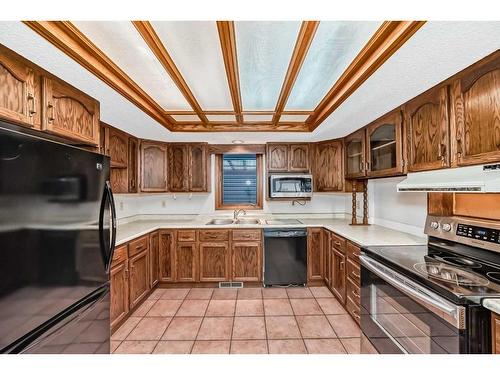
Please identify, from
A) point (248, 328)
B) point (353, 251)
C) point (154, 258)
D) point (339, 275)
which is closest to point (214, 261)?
point (154, 258)

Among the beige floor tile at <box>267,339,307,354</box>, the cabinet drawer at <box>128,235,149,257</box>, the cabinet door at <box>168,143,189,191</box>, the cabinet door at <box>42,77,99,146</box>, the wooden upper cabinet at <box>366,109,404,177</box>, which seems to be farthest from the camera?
the cabinet door at <box>168,143,189,191</box>

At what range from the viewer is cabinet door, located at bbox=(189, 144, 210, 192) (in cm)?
374

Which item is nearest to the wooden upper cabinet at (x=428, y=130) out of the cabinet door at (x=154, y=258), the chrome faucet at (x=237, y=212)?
the chrome faucet at (x=237, y=212)

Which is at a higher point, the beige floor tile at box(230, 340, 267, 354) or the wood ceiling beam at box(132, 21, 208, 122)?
the wood ceiling beam at box(132, 21, 208, 122)

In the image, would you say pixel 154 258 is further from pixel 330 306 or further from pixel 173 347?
pixel 330 306

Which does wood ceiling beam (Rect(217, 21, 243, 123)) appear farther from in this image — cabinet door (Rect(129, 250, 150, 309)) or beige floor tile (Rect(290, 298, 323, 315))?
beige floor tile (Rect(290, 298, 323, 315))

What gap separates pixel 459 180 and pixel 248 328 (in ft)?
6.94

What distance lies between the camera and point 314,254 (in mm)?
3373

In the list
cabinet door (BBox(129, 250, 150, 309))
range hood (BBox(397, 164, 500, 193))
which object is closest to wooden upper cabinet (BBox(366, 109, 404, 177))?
range hood (BBox(397, 164, 500, 193))

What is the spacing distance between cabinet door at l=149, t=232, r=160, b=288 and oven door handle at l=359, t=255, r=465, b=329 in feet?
8.24

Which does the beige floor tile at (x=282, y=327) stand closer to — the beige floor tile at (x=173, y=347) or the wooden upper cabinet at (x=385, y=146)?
the beige floor tile at (x=173, y=347)

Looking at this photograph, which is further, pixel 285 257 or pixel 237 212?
pixel 237 212
